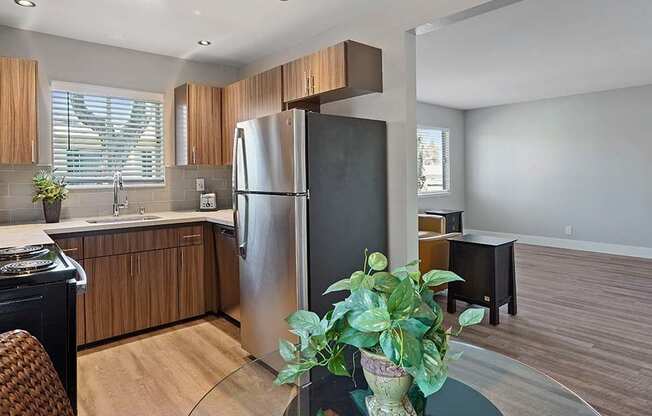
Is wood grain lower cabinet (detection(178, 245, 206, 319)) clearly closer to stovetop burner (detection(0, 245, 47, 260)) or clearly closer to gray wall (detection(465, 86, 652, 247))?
stovetop burner (detection(0, 245, 47, 260))

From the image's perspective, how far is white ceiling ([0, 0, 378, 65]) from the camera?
2.79 meters

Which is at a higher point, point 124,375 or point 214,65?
point 214,65

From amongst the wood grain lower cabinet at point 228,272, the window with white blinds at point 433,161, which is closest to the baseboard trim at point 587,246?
the window with white blinds at point 433,161

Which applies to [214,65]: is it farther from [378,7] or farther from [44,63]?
[378,7]

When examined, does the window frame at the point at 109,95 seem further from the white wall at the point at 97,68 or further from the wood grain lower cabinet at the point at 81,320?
the wood grain lower cabinet at the point at 81,320

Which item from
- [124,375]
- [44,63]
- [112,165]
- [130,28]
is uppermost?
[130,28]

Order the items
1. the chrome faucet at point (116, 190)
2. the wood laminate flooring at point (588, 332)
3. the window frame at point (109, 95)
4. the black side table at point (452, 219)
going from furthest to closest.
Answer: the black side table at point (452, 219) → the chrome faucet at point (116, 190) → the window frame at point (109, 95) → the wood laminate flooring at point (588, 332)

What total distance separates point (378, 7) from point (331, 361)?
2.58 meters

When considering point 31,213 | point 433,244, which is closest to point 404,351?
point 433,244

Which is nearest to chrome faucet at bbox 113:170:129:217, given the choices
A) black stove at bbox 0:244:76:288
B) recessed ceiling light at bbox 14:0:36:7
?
recessed ceiling light at bbox 14:0:36:7

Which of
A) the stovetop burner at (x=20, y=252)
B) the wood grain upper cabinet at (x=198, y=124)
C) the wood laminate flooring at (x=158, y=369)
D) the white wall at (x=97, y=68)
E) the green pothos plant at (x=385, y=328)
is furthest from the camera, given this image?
the wood grain upper cabinet at (x=198, y=124)

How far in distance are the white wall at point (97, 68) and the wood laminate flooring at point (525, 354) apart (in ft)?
5.73

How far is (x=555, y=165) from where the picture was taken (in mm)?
6895

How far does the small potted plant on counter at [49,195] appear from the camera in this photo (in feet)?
10.2
